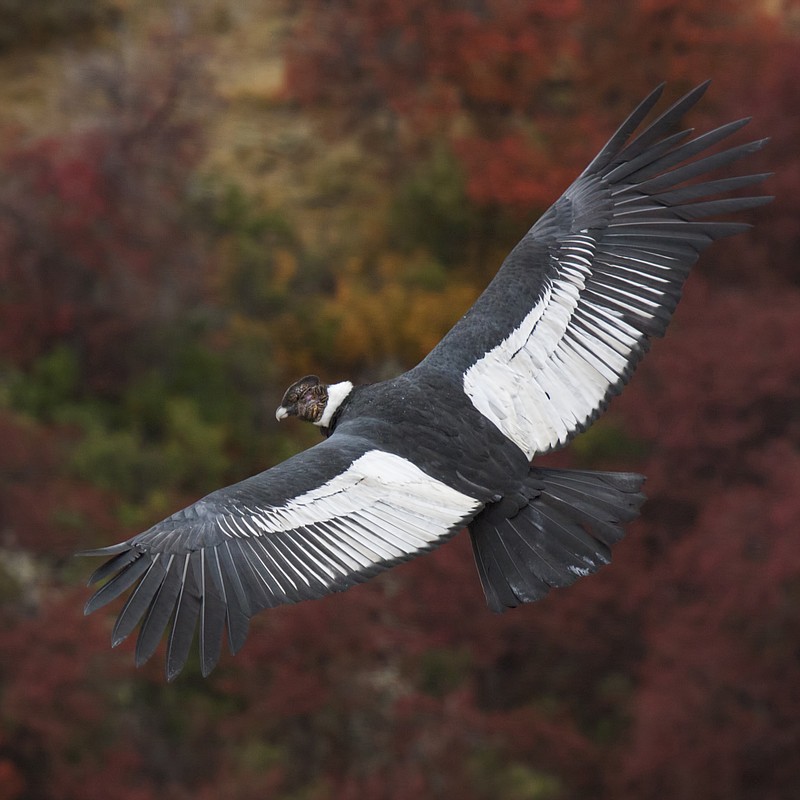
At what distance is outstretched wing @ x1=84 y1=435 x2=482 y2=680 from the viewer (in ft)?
20.8

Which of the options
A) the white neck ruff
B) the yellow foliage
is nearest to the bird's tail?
the white neck ruff

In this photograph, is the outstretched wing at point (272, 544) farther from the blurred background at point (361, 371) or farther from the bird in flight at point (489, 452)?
the blurred background at point (361, 371)

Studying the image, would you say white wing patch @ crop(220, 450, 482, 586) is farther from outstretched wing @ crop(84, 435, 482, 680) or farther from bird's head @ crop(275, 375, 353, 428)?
bird's head @ crop(275, 375, 353, 428)

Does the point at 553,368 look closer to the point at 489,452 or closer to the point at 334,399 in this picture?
the point at 489,452

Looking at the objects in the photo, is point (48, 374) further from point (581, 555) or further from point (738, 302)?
point (581, 555)

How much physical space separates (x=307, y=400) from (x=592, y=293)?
1451mm

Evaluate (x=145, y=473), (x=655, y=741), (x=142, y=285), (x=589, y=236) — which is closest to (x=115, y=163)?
(x=142, y=285)

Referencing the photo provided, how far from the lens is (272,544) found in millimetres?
6539

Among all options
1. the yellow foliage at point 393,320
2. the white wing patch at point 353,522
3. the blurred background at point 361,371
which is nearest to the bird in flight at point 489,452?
the white wing patch at point 353,522

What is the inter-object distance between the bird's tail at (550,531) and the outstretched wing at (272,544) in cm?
19

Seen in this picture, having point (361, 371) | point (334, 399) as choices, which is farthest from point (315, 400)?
point (361, 371)

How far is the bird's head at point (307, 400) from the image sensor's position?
7703mm

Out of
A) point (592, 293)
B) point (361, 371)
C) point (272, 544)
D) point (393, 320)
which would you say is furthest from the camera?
point (361, 371)

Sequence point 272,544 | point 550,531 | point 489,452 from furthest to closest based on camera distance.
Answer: point 489,452, point 550,531, point 272,544
